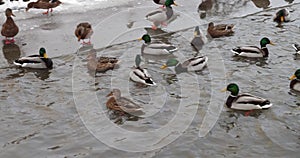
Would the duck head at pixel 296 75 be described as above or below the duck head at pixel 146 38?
below

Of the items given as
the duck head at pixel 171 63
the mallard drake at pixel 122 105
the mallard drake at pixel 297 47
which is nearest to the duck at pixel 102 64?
the duck head at pixel 171 63

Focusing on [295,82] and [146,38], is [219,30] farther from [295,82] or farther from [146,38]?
[295,82]

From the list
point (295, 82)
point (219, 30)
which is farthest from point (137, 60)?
point (295, 82)

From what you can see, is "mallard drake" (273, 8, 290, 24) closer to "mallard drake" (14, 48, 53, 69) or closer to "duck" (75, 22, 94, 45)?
"duck" (75, 22, 94, 45)

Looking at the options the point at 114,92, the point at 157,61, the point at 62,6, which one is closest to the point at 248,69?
the point at 157,61

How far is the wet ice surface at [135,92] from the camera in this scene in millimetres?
7316

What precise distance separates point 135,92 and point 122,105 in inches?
43.7

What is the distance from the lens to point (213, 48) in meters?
11.7

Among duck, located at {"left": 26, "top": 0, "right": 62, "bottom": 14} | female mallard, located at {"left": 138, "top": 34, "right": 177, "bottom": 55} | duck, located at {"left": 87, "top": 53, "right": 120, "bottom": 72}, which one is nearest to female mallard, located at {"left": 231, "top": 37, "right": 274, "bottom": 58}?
female mallard, located at {"left": 138, "top": 34, "right": 177, "bottom": 55}

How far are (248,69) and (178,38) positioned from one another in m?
2.64

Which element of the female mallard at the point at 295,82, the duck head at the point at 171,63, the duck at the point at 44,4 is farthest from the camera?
the duck at the point at 44,4

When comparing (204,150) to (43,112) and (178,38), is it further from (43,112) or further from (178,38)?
(178,38)

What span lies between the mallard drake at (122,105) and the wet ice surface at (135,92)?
227 mm

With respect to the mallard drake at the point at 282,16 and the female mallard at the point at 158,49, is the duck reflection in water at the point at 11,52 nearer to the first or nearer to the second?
the female mallard at the point at 158,49
